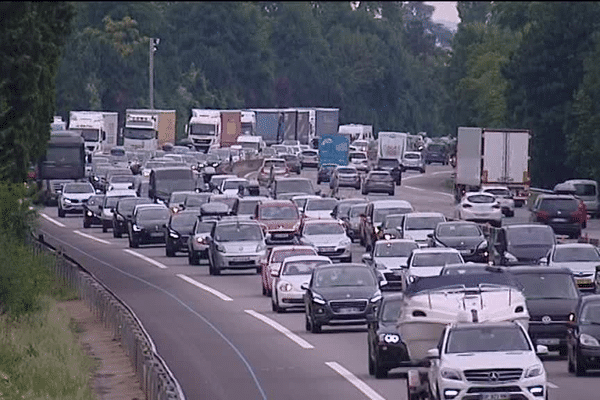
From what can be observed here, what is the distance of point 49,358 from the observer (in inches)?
1203

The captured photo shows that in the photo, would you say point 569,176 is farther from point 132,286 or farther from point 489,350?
point 489,350

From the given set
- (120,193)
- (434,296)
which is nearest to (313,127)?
(120,193)

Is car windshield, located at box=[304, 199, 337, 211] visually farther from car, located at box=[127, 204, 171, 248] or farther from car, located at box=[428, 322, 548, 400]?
car, located at box=[428, 322, 548, 400]

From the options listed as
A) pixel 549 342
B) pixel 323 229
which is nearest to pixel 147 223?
pixel 323 229

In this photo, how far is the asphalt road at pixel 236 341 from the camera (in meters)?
27.0

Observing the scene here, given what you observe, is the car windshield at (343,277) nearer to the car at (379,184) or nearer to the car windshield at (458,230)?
the car windshield at (458,230)

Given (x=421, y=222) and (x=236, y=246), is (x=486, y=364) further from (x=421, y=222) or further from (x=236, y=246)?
(x=421, y=222)

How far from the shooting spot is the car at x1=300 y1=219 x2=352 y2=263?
183 ft

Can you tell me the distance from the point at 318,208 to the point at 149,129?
5492 centimetres

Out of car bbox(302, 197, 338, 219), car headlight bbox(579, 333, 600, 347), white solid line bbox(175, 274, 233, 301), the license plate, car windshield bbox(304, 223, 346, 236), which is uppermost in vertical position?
car headlight bbox(579, 333, 600, 347)

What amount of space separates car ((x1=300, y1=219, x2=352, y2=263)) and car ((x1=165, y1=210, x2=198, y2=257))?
5367mm

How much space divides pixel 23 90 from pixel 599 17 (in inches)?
2144

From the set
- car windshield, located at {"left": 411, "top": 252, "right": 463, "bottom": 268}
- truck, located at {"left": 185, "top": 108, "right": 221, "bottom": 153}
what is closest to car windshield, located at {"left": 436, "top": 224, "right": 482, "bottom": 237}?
car windshield, located at {"left": 411, "top": 252, "right": 463, "bottom": 268}

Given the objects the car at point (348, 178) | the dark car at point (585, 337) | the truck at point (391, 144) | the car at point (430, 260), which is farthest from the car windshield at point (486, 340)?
the truck at point (391, 144)
